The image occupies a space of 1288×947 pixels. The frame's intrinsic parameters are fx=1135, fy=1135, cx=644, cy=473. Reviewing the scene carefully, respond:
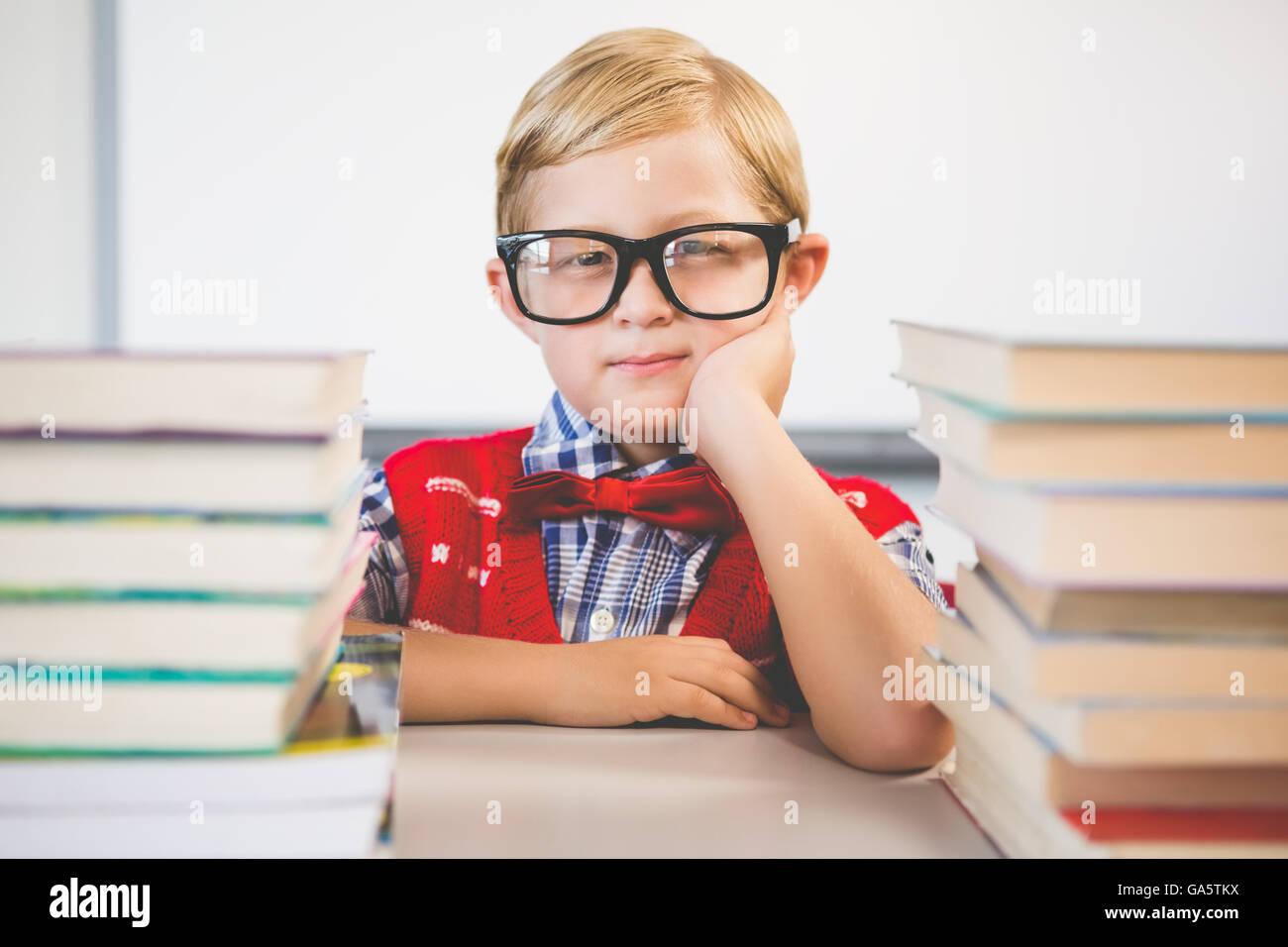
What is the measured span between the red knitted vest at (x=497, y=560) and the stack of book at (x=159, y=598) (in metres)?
0.63

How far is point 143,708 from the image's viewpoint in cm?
49

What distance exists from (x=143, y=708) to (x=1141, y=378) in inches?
18.1

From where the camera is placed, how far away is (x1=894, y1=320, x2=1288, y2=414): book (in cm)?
49

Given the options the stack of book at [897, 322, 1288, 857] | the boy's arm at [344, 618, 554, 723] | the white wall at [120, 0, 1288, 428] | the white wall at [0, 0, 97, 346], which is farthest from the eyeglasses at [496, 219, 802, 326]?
the white wall at [0, 0, 97, 346]

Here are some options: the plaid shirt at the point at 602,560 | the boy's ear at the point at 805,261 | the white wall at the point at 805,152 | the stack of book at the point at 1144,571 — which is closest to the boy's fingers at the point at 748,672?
the plaid shirt at the point at 602,560

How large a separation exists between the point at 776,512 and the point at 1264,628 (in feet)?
1.25

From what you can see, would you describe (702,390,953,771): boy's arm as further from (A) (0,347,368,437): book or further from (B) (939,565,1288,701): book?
(A) (0,347,368,437): book

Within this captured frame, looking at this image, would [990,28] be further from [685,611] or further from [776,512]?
[776,512]

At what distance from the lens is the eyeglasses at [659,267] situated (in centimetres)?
104

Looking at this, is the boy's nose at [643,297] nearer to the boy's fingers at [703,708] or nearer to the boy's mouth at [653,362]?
the boy's mouth at [653,362]

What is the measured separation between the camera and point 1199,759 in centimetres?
50

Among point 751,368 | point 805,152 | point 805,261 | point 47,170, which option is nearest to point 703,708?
point 751,368

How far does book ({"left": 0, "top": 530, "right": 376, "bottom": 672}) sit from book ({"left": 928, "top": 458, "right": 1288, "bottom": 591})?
1.06 feet
